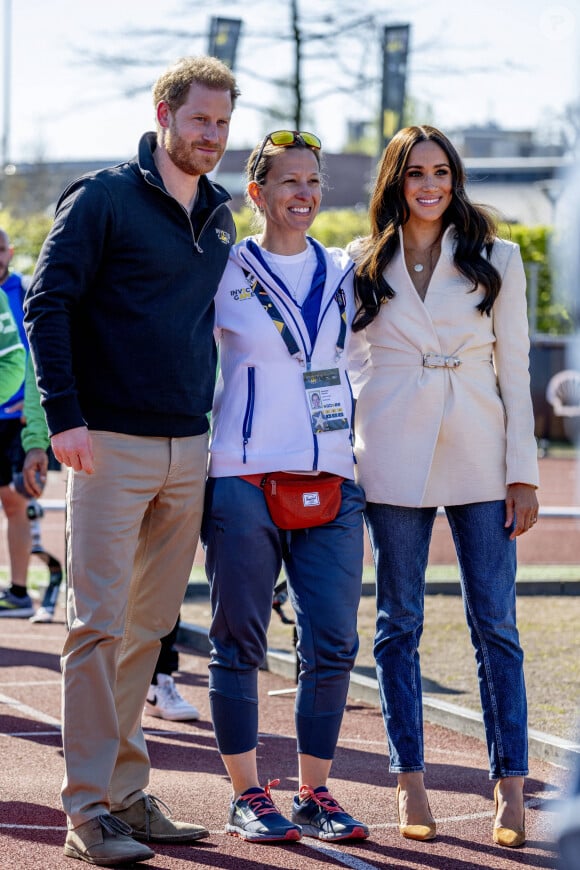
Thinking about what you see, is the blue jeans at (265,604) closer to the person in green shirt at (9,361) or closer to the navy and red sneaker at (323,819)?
the navy and red sneaker at (323,819)

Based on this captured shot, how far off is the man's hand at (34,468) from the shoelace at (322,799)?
6.88ft

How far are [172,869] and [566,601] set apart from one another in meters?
6.86

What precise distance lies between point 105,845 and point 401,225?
2.33m

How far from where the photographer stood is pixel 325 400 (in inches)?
175

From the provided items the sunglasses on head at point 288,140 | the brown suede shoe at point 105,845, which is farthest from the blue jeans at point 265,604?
the sunglasses on head at point 288,140

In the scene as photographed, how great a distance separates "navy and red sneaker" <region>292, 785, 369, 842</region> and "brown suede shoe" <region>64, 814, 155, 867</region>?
60 centimetres

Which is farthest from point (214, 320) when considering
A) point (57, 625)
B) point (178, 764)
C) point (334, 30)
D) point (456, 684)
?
point (334, 30)

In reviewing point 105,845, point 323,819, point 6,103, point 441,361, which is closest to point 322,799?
point 323,819

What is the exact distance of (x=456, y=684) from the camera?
7.21 m

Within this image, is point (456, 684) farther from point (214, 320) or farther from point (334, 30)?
point (334, 30)

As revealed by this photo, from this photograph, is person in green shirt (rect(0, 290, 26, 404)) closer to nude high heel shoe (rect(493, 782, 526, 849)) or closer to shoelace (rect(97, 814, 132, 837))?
shoelace (rect(97, 814, 132, 837))

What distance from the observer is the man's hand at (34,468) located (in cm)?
594

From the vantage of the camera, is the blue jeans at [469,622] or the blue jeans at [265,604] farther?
the blue jeans at [469,622]

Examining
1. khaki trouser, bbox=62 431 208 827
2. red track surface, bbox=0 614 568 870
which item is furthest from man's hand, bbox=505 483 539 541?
khaki trouser, bbox=62 431 208 827
